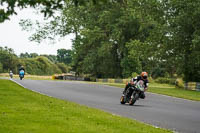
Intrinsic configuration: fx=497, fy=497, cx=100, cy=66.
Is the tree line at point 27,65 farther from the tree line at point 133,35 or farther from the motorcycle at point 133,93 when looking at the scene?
the motorcycle at point 133,93

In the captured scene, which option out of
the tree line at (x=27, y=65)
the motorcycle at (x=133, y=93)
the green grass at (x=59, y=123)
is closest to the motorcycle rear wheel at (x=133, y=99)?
the motorcycle at (x=133, y=93)

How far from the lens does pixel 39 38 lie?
73.3 m

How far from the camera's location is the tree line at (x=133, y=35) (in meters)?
43.3

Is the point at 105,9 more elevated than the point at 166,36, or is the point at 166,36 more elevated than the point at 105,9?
the point at 105,9

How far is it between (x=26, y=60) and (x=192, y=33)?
9608 centimetres

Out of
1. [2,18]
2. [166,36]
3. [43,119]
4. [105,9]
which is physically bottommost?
[43,119]

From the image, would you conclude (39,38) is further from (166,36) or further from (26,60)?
(26,60)

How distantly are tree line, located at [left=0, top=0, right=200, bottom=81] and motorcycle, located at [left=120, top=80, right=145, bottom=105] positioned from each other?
20.6ft

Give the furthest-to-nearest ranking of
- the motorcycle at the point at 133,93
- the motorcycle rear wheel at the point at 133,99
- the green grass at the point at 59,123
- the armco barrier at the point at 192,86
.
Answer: the armco barrier at the point at 192,86 < the motorcycle rear wheel at the point at 133,99 < the motorcycle at the point at 133,93 < the green grass at the point at 59,123

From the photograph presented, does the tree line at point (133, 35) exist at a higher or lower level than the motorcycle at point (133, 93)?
higher

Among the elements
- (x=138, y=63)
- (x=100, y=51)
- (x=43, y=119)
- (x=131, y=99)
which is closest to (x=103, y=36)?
(x=100, y=51)

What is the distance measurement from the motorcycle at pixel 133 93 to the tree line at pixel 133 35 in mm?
6269

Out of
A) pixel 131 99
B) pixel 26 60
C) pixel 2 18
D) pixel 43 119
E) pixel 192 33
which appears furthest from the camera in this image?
pixel 26 60

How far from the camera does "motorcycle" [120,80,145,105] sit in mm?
19703
